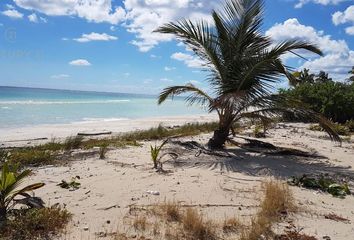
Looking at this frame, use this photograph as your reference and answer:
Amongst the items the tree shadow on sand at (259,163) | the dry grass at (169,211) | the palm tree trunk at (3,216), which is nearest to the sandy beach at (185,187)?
the tree shadow on sand at (259,163)

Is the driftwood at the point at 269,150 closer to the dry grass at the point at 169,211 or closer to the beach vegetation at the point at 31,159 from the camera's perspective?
the beach vegetation at the point at 31,159

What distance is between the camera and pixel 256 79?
30.1 ft

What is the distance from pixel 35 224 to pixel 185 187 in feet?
8.05

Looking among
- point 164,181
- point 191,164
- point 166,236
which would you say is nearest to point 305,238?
point 166,236

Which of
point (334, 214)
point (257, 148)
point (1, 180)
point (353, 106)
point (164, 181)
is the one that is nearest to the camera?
point (1, 180)

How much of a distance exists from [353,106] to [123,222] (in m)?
17.9

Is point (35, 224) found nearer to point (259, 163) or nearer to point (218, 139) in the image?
point (259, 163)

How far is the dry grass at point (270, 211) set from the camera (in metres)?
4.19

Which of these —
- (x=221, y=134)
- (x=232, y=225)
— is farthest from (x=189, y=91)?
(x=232, y=225)

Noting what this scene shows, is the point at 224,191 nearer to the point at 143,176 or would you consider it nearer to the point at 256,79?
the point at 143,176

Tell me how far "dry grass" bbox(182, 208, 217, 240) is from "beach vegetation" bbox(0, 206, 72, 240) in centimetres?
134

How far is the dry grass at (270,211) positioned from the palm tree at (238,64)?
3.55m

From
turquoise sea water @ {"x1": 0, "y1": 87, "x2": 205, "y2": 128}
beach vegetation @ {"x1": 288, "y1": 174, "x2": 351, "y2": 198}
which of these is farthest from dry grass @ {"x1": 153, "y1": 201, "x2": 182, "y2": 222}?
turquoise sea water @ {"x1": 0, "y1": 87, "x2": 205, "y2": 128}

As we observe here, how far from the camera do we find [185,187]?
603cm
